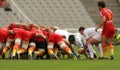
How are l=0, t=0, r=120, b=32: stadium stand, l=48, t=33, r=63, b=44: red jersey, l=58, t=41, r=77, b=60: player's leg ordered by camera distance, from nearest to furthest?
l=58, t=41, r=77, b=60: player's leg
l=48, t=33, r=63, b=44: red jersey
l=0, t=0, r=120, b=32: stadium stand

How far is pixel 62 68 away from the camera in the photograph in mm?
14758

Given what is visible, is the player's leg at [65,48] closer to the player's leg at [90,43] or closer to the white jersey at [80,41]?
the player's leg at [90,43]

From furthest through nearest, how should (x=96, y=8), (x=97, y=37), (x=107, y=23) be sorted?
(x=96, y=8)
(x=97, y=37)
(x=107, y=23)

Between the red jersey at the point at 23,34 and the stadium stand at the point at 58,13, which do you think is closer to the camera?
the red jersey at the point at 23,34

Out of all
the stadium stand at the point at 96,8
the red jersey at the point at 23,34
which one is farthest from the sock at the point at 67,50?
the stadium stand at the point at 96,8

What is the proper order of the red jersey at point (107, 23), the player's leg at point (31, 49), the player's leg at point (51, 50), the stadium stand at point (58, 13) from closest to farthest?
the player's leg at point (31, 49) → the player's leg at point (51, 50) → the red jersey at point (107, 23) → the stadium stand at point (58, 13)

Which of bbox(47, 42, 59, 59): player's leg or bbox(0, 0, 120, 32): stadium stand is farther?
bbox(0, 0, 120, 32): stadium stand

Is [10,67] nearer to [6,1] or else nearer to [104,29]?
[104,29]

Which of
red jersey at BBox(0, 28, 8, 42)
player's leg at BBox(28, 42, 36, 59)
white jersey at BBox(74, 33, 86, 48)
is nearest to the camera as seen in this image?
player's leg at BBox(28, 42, 36, 59)

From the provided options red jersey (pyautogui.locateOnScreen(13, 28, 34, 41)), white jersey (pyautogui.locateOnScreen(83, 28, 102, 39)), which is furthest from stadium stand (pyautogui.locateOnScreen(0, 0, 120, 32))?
red jersey (pyautogui.locateOnScreen(13, 28, 34, 41))

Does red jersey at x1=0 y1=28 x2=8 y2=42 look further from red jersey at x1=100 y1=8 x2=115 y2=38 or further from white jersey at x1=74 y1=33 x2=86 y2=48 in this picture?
red jersey at x1=100 y1=8 x2=115 y2=38

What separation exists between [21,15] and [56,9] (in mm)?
3013

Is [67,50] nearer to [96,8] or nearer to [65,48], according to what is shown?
[65,48]

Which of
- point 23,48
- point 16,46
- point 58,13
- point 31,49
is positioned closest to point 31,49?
point 31,49
